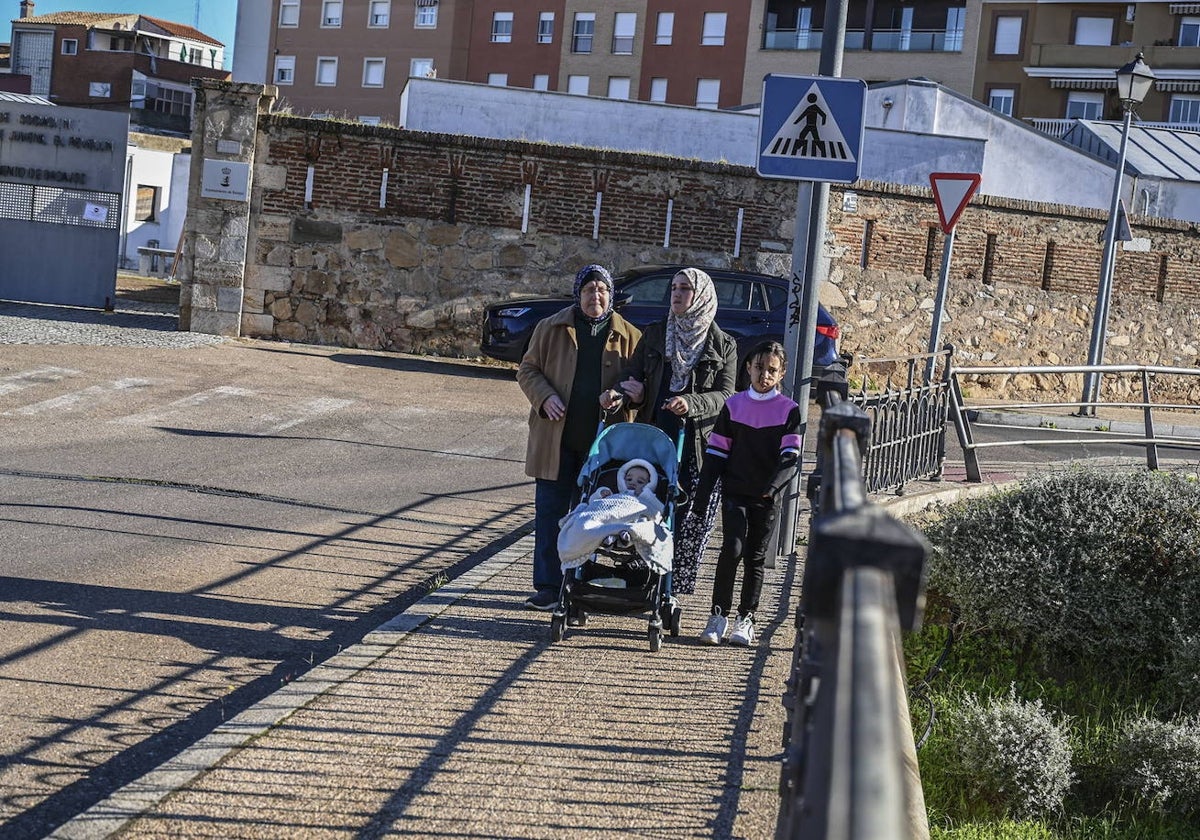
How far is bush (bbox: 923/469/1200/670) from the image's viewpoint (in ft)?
25.1

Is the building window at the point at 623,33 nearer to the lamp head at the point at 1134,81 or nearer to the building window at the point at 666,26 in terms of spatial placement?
the building window at the point at 666,26

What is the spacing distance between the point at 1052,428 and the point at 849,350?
161 inches

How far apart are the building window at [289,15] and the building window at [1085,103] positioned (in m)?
37.9

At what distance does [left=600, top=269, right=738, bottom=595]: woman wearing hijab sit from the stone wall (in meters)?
14.6

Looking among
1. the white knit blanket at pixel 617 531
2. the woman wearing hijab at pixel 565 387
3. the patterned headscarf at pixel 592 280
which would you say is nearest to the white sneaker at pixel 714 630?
the white knit blanket at pixel 617 531

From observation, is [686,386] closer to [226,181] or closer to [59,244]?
[226,181]

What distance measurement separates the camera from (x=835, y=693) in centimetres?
176

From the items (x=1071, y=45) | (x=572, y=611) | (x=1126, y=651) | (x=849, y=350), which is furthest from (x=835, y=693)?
(x=1071, y=45)

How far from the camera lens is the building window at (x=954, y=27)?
202 feet

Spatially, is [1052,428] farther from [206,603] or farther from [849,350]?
[206,603]

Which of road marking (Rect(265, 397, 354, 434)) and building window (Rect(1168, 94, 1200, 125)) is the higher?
building window (Rect(1168, 94, 1200, 125))

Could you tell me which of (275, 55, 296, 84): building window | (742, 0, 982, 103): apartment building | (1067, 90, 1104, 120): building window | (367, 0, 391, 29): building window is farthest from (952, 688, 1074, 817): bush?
(275, 55, 296, 84): building window

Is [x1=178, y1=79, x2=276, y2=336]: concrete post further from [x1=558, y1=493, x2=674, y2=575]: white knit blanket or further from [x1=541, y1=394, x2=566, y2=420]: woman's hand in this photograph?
[x1=558, y1=493, x2=674, y2=575]: white knit blanket

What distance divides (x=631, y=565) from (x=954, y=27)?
196ft
